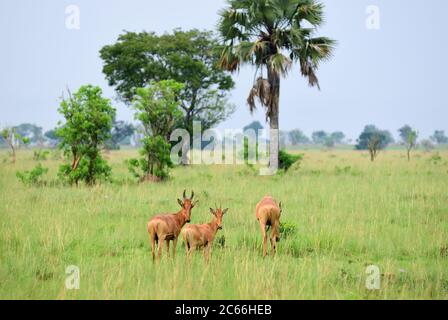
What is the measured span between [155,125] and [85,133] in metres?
3.23

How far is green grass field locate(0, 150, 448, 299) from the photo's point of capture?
6.62 m

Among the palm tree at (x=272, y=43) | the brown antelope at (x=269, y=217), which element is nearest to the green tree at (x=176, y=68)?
the palm tree at (x=272, y=43)

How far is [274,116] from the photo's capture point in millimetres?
24656

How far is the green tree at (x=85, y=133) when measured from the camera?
60.0 feet

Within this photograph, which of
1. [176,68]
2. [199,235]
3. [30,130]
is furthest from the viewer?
[30,130]

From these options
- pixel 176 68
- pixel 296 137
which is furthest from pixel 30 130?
pixel 176 68

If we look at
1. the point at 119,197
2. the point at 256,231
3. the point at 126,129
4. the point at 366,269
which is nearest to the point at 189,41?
the point at 119,197

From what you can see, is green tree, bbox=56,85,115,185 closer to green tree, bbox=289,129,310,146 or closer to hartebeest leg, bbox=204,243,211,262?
hartebeest leg, bbox=204,243,211,262

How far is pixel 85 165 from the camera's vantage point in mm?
18359

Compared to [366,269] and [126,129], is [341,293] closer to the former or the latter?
[366,269]

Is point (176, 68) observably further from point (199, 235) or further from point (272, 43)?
point (199, 235)

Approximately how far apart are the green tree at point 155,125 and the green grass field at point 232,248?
3.74 meters

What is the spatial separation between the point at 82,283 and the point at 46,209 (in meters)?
6.56

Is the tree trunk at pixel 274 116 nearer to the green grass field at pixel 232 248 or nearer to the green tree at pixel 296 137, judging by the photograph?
the green grass field at pixel 232 248
